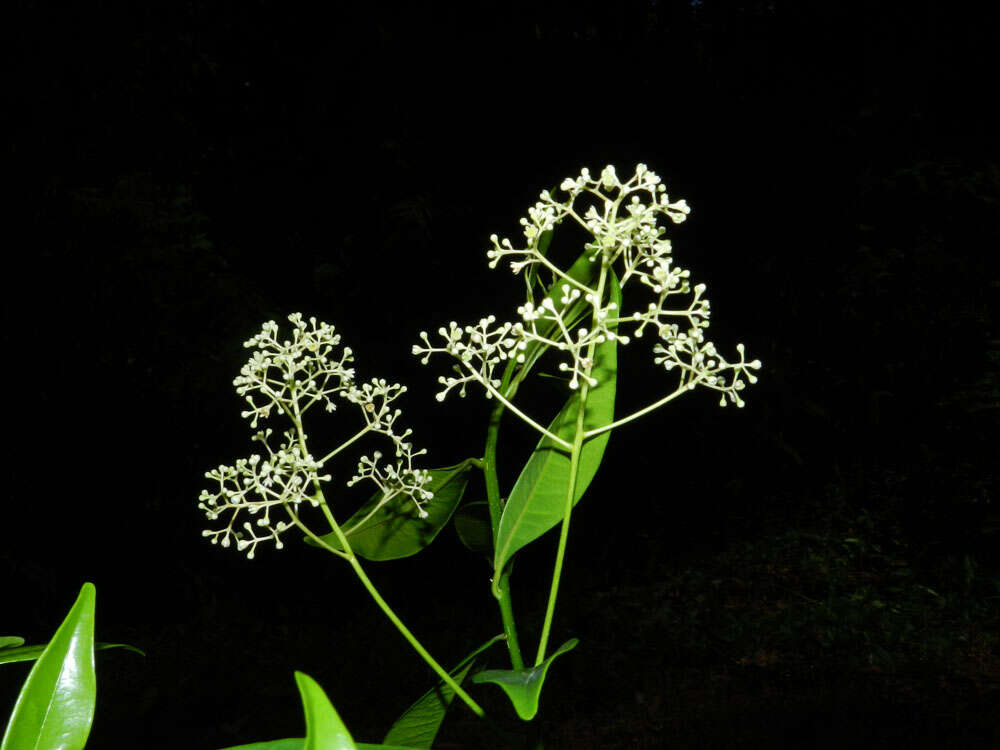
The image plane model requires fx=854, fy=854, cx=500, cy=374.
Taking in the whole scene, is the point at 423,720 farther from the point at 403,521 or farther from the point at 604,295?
the point at 604,295

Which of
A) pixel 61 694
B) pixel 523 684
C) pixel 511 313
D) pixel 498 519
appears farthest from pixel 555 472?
pixel 511 313

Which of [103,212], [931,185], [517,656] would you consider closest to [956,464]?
[931,185]

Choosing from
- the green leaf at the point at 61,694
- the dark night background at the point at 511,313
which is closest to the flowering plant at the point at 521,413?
the green leaf at the point at 61,694

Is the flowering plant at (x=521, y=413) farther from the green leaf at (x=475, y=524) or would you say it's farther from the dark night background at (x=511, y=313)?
the dark night background at (x=511, y=313)

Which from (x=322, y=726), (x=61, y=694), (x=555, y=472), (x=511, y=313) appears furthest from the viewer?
(x=511, y=313)

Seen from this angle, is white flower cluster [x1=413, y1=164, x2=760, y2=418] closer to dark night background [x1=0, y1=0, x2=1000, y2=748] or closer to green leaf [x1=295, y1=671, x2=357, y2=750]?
green leaf [x1=295, y1=671, x2=357, y2=750]
